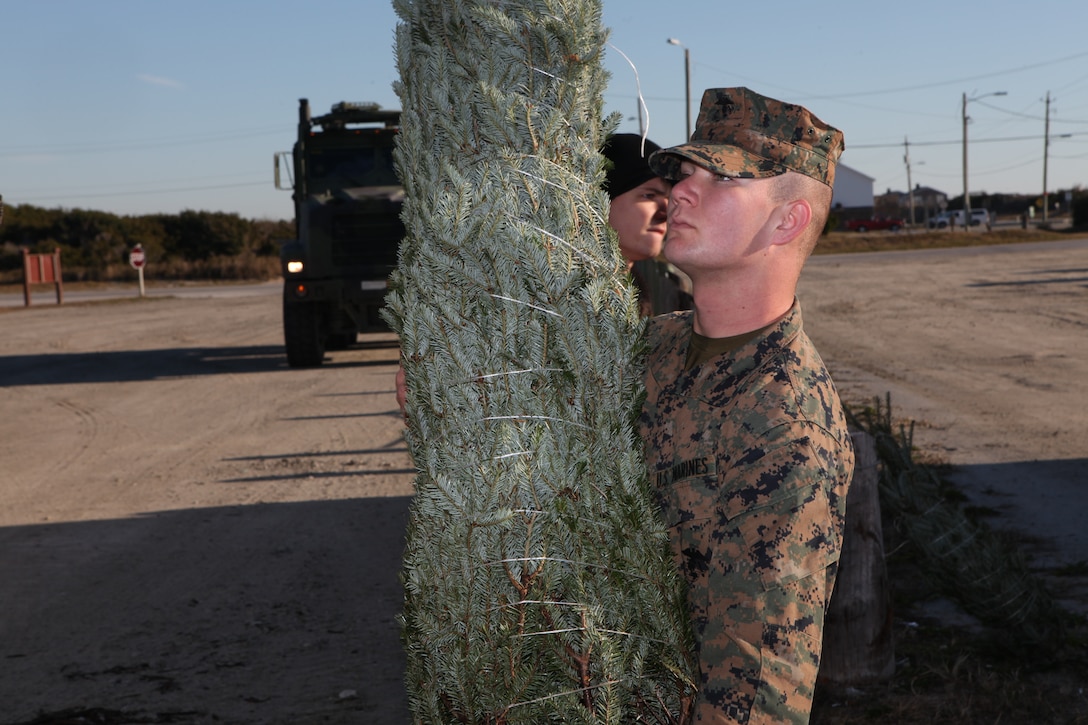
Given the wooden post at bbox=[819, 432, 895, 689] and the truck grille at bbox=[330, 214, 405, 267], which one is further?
the truck grille at bbox=[330, 214, 405, 267]

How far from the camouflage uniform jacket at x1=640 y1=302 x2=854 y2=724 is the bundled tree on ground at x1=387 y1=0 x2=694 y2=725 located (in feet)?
A: 0.41

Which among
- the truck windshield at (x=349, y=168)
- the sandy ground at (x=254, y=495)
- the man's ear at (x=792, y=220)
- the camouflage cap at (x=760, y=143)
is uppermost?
the truck windshield at (x=349, y=168)

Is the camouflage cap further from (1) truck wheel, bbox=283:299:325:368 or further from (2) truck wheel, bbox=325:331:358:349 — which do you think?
(2) truck wheel, bbox=325:331:358:349

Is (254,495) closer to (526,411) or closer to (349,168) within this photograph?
(526,411)

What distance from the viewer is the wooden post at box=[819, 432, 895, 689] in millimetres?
4242

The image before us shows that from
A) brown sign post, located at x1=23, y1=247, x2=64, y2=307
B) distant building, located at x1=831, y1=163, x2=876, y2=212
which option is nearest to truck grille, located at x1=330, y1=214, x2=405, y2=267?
brown sign post, located at x1=23, y1=247, x2=64, y2=307

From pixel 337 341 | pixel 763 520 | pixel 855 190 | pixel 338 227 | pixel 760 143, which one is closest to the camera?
pixel 763 520

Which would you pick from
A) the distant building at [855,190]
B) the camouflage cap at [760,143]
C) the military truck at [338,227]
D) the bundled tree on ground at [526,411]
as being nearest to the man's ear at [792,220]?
the camouflage cap at [760,143]

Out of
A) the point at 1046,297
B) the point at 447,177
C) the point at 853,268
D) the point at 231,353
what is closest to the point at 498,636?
the point at 447,177

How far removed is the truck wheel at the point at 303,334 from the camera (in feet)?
44.1

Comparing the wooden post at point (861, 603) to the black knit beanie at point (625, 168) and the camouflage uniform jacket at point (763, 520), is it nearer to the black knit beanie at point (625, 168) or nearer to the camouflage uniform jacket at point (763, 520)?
the black knit beanie at point (625, 168)

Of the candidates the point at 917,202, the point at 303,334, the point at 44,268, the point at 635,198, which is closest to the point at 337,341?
the point at 303,334

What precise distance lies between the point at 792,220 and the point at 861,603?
2824 mm

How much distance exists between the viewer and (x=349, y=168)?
1375 cm
